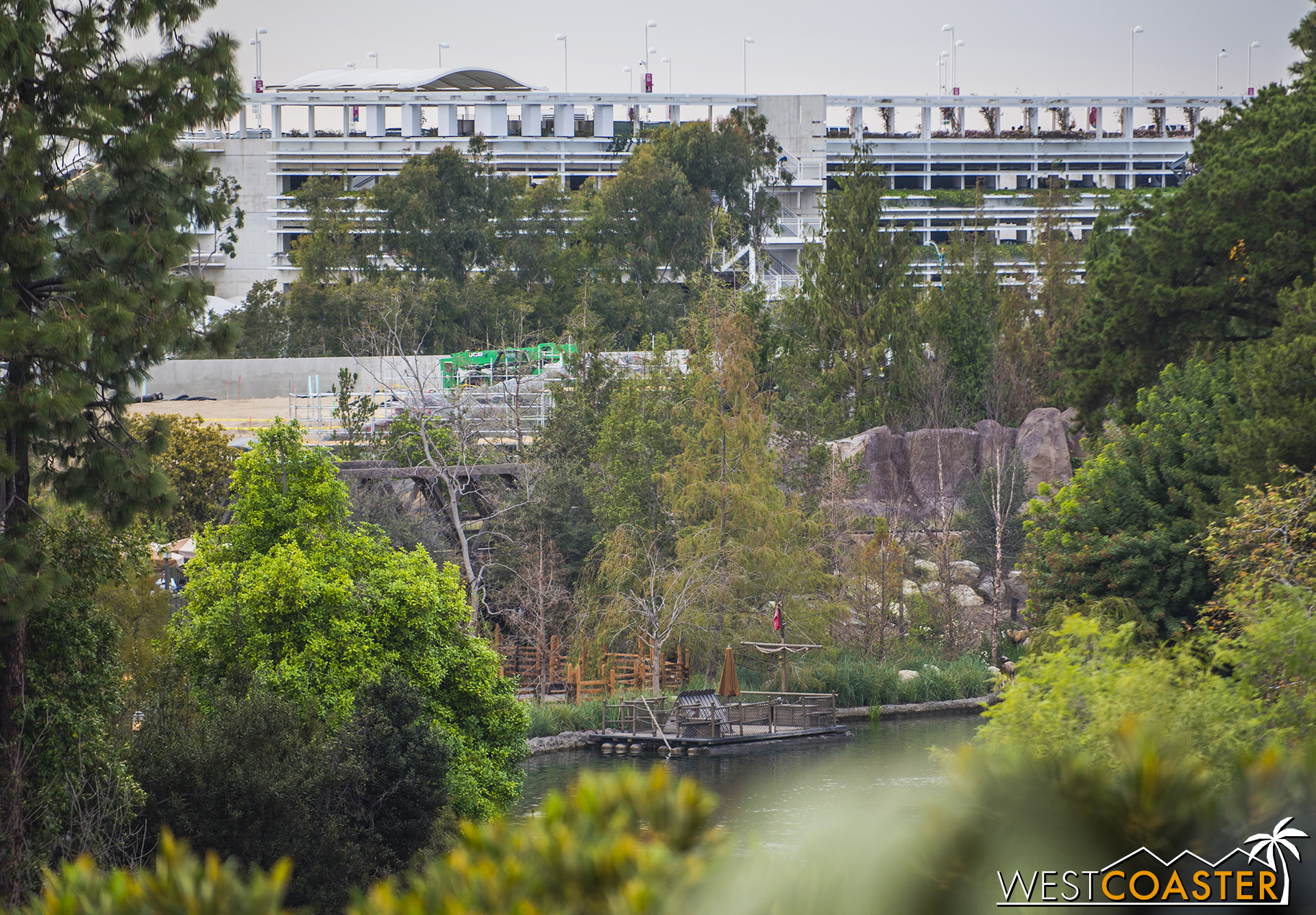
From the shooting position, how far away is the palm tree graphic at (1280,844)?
3.88 meters

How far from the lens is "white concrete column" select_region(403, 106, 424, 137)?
72.2m

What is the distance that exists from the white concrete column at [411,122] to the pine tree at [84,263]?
6167 cm

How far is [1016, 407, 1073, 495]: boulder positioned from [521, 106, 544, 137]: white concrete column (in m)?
43.5

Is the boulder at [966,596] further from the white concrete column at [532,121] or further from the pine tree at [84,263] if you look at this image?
the white concrete column at [532,121]

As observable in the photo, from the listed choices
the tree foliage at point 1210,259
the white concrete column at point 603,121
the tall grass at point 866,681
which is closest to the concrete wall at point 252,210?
the white concrete column at point 603,121

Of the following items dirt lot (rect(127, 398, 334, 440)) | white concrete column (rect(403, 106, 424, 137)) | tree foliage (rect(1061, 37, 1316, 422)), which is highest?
white concrete column (rect(403, 106, 424, 137))

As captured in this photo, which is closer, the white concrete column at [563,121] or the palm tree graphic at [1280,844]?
the palm tree graphic at [1280,844]

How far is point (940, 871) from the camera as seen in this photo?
3.86 metres

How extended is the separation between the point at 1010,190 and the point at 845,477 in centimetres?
4758

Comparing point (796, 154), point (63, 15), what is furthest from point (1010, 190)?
point (63, 15)

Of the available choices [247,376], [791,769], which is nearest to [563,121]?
[247,376]

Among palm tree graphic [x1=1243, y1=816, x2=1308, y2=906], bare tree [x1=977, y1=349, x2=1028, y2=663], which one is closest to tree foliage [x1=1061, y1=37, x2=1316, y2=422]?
bare tree [x1=977, y1=349, x2=1028, y2=663]

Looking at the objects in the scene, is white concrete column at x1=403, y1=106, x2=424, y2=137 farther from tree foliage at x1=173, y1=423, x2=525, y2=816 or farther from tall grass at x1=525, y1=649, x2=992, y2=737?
tree foliage at x1=173, y1=423, x2=525, y2=816

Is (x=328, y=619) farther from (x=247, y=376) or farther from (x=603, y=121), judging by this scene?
(x=603, y=121)
